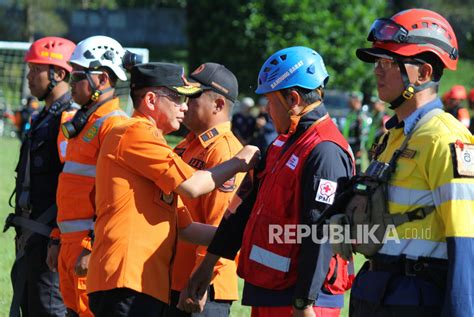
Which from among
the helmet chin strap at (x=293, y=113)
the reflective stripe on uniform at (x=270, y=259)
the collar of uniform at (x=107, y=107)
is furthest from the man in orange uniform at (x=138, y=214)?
the collar of uniform at (x=107, y=107)

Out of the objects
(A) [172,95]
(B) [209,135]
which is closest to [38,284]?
(B) [209,135]

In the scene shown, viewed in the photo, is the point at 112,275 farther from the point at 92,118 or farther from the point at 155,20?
the point at 155,20

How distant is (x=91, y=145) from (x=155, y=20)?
4644 cm

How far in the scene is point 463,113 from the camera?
13914mm

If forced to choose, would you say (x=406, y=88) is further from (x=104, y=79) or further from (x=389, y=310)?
(x=104, y=79)

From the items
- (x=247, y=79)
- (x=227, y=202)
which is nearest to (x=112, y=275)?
(x=227, y=202)

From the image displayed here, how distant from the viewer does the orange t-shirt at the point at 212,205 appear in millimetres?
5781

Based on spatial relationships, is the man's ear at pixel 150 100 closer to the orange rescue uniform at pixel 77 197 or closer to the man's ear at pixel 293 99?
the man's ear at pixel 293 99

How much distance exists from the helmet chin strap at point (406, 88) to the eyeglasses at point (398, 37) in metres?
0.12

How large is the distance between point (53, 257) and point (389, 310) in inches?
125

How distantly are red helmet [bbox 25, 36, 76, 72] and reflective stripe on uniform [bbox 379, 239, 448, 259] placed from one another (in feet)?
12.9

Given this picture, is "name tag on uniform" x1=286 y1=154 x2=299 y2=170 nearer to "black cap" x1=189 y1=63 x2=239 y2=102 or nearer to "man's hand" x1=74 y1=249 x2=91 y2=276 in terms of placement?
"black cap" x1=189 y1=63 x2=239 y2=102

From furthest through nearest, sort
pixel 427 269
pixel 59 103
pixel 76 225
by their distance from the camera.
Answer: pixel 59 103, pixel 76 225, pixel 427 269

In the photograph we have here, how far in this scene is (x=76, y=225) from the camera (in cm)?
653
